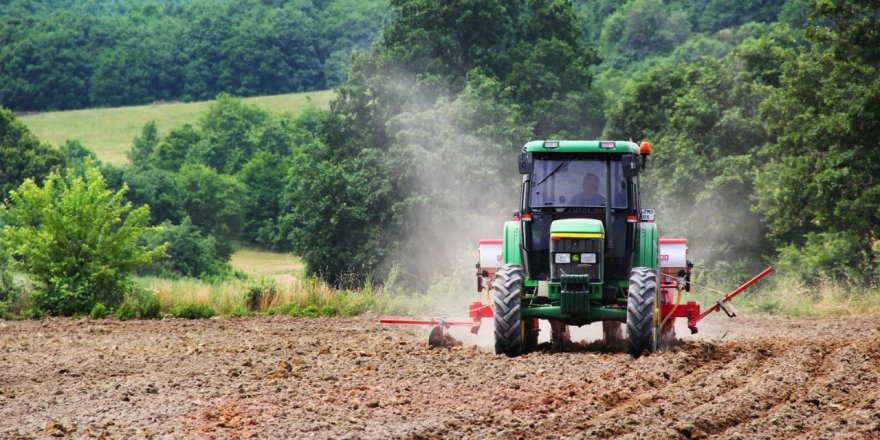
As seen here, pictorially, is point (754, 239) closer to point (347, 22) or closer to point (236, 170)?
point (236, 170)

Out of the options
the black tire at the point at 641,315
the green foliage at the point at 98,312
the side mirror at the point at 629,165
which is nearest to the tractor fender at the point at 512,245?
the side mirror at the point at 629,165

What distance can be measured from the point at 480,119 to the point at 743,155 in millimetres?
11014

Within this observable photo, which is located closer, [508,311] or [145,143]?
[508,311]

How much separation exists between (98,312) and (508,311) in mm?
13406

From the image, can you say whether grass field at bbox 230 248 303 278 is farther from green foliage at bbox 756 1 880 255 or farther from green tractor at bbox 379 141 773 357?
green tractor at bbox 379 141 773 357

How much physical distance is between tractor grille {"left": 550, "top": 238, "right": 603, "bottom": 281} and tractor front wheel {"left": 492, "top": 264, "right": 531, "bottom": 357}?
0.50 m

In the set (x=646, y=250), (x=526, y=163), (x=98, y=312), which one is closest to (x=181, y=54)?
(x=98, y=312)

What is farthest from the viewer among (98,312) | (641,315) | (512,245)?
(98,312)

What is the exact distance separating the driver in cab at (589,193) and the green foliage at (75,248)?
14106mm

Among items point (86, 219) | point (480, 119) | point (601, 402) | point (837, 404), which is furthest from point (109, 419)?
point (480, 119)

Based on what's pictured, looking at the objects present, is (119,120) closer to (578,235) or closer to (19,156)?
(19,156)

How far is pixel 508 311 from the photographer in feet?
52.1

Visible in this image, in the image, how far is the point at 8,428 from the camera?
39.1 ft

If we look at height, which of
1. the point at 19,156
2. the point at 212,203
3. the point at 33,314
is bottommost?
the point at 33,314
